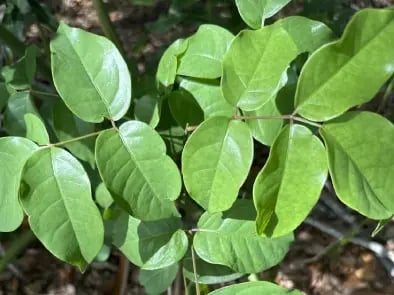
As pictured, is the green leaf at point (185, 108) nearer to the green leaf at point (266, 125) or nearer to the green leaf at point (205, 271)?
the green leaf at point (266, 125)

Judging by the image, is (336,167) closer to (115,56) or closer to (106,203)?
(115,56)

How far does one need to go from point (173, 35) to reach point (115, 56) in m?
1.21

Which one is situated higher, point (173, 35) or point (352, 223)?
point (173, 35)

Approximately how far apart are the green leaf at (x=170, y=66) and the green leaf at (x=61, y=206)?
16 centimetres

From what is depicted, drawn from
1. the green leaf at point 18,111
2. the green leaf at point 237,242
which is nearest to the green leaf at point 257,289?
the green leaf at point 237,242

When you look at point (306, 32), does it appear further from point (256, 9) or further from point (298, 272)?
point (298, 272)

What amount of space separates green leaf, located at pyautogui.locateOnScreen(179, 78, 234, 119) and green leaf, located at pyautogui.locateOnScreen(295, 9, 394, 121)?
158 mm

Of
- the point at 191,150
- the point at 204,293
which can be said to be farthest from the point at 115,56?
the point at 204,293

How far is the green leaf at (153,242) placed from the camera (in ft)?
3.38

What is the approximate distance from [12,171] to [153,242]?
0.72 ft

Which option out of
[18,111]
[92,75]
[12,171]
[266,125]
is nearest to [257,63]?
[266,125]

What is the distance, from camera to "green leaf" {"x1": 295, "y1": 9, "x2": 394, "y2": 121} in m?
0.77

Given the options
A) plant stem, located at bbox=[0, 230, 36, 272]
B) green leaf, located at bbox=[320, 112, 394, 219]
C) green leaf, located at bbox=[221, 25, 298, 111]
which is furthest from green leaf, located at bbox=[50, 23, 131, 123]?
plant stem, located at bbox=[0, 230, 36, 272]

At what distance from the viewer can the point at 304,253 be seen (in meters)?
1.98
